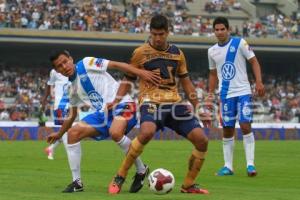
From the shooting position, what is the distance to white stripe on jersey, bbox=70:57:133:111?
1084 centimetres

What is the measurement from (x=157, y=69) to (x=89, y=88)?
108cm

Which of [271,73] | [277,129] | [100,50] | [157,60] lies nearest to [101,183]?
[157,60]

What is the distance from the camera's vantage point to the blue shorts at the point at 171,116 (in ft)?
34.5

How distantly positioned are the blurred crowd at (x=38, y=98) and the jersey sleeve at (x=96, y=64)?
23878 mm

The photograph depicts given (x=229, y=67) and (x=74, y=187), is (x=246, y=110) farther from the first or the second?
(x=74, y=187)

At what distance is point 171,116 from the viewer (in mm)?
10664

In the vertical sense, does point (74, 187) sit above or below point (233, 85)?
below

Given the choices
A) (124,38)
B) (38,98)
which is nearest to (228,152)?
(38,98)

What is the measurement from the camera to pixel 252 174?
44.7 feet

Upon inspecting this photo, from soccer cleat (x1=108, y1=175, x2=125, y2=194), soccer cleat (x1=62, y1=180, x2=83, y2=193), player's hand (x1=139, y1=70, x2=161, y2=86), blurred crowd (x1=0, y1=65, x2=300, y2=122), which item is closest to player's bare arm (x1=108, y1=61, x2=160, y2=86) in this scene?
player's hand (x1=139, y1=70, x2=161, y2=86)

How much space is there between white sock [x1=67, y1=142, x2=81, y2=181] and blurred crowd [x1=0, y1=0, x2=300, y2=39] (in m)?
29.9

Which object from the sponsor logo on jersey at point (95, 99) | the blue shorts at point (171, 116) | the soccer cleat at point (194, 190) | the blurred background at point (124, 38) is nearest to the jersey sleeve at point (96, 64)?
the sponsor logo on jersey at point (95, 99)

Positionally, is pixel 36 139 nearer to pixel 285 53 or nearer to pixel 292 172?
pixel 292 172

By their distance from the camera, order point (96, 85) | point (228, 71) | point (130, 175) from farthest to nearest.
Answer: point (228, 71) → point (130, 175) → point (96, 85)
